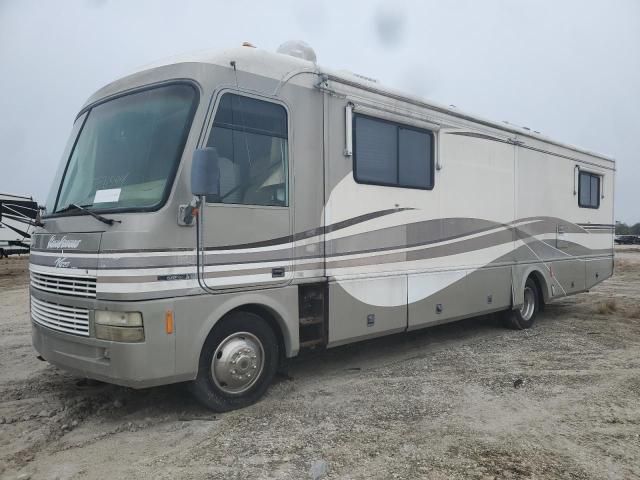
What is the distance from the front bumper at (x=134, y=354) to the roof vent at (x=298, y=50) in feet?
9.96

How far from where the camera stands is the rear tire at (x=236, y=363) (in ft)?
15.6

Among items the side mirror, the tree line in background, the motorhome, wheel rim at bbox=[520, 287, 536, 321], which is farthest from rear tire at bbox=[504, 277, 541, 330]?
the tree line in background

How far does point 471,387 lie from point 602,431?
1.40 m

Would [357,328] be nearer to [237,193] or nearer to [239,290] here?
[239,290]

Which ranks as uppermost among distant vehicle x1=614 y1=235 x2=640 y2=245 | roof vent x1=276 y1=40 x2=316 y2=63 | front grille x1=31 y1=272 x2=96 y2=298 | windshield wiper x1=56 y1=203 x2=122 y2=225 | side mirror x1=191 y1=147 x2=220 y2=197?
roof vent x1=276 y1=40 x2=316 y2=63

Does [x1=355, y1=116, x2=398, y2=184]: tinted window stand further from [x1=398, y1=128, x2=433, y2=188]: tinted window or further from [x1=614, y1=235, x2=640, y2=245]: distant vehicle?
[x1=614, y1=235, x2=640, y2=245]: distant vehicle

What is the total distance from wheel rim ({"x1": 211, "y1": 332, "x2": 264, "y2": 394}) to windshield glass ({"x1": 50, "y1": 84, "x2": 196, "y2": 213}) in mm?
1412

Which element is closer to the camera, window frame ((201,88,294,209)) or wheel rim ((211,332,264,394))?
window frame ((201,88,294,209))

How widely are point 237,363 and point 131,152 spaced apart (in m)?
2.07

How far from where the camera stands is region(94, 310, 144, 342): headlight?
14.0 feet

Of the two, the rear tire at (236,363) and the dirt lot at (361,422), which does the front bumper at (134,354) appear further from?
the dirt lot at (361,422)

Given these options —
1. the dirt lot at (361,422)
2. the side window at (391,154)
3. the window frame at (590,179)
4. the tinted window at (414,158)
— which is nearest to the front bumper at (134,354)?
the dirt lot at (361,422)

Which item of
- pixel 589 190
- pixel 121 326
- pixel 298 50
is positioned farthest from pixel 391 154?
pixel 589 190

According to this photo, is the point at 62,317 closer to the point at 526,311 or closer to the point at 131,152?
the point at 131,152
